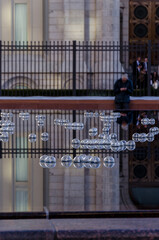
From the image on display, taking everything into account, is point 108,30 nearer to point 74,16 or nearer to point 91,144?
point 74,16

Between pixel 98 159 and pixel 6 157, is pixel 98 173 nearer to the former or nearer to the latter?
pixel 98 159

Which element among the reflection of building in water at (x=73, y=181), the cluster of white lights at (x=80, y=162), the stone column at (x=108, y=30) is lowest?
the reflection of building in water at (x=73, y=181)

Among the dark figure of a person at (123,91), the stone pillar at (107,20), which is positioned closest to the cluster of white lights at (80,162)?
the dark figure of a person at (123,91)

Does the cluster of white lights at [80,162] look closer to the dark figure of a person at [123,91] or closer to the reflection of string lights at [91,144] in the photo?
the reflection of string lights at [91,144]

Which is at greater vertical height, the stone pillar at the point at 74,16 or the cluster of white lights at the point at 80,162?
the stone pillar at the point at 74,16

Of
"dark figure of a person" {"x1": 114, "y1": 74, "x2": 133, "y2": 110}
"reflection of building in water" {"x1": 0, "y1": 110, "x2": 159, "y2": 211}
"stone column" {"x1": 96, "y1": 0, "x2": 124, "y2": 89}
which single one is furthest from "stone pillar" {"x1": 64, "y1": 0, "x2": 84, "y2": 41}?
"reflection of building in water" {"x1": 0, "y1": 110, "x2": 159, "y2": 211}

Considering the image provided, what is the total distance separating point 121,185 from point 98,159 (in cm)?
133

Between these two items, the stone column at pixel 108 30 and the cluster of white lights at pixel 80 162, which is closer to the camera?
the cluster of white lights at pixel 80 162

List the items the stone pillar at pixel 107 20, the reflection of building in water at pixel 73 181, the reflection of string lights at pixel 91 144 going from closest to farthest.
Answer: the reflection of building in water at pixel 73 181 → the reflection of string lights at pixel 91 144 → the stone pillar at pixel 107 20

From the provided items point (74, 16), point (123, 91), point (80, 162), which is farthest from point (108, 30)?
point (80, 162)

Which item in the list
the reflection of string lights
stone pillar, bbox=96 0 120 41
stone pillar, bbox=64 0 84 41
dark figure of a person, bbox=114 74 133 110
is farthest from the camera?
stone pillar, bbox=64 0 84 41

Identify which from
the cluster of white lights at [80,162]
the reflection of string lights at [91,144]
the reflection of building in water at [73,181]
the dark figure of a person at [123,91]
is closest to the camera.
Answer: the reflection of building in water at [73,181]

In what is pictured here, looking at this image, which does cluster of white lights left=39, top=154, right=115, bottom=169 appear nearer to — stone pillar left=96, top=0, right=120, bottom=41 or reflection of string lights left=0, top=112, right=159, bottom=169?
reflection of string lights left=0, top=112, right=159, bottom=169

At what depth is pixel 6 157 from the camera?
22.0 ft
